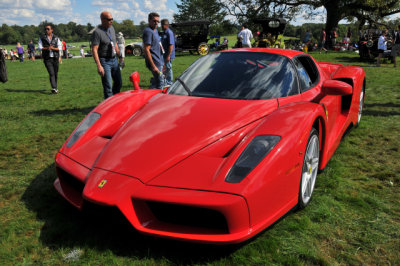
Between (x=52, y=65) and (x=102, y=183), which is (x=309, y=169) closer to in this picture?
(x=102, y=183)

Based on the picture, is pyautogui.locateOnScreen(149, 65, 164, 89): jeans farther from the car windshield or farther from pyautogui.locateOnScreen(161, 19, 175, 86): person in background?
the car windshield

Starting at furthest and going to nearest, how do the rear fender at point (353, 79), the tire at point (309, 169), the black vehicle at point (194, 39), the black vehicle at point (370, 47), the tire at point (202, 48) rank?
the black vehicle at point (194, 39) → the tire at point (202, 48) → the black vehicle at point (370, 47) → the rear fender at point (353, 79) → the tire at point (309, 169)

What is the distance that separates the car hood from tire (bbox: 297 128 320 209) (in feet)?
1.32

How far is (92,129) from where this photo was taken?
8.94 ft

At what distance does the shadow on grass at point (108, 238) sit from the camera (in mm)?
1885

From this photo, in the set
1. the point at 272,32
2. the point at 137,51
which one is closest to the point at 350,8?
the point at 272,32

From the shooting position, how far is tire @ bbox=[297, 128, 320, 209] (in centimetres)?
229

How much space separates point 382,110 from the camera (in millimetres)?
5516

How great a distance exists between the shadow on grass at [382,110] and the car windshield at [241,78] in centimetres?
314

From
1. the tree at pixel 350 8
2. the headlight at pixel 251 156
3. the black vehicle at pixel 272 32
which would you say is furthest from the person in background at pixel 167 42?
the tree at pixel 350 8

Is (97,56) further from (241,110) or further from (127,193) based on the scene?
(127,193)

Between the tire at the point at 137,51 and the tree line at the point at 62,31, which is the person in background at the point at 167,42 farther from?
the tree line at the point at 62,31

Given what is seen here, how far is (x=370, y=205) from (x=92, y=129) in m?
2.38

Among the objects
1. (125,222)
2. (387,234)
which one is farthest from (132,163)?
(387,234)
